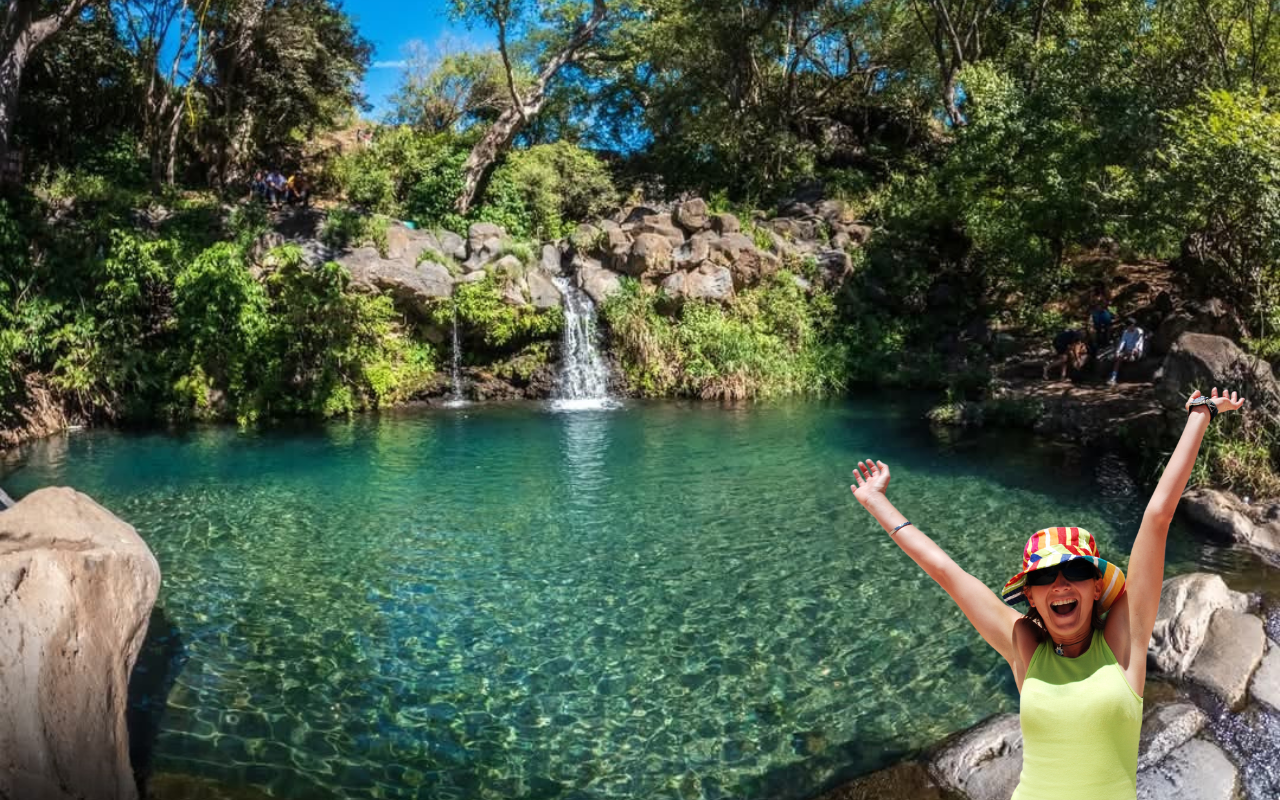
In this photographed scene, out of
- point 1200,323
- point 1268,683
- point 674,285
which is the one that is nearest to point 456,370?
point 674,285

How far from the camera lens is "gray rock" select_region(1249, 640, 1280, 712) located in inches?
217

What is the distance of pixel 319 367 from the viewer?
16969mm

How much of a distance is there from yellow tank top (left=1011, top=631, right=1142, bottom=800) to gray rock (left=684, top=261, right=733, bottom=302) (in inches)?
752

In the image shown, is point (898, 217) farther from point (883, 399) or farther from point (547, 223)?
point (547, 223)

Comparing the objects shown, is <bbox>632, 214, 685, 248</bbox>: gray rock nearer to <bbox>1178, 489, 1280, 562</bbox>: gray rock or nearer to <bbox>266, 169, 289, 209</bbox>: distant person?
<bbox>266, 169, 289, 209</bbox>: distant person

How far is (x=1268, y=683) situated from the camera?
567 centimetres

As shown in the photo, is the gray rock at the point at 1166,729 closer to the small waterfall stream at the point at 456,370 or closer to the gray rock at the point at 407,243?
the small waterfall stream at the point at 456,370

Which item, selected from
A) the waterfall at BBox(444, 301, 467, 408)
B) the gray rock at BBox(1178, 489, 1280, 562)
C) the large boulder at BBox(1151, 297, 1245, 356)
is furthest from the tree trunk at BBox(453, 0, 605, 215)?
the gray rock at BBox(1178, 489, 1280, 562)

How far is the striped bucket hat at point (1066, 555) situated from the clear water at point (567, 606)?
3088 mm

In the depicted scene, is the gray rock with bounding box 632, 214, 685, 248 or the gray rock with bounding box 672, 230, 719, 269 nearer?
the gray rock with bounding box 672, 230, 719, 269

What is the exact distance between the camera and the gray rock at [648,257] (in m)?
21.0

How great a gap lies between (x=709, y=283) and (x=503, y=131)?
8.65 metres

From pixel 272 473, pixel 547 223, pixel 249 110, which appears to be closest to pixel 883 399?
pixel 547 223

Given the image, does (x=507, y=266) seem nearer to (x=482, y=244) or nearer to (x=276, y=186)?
(x=482, y=244)
